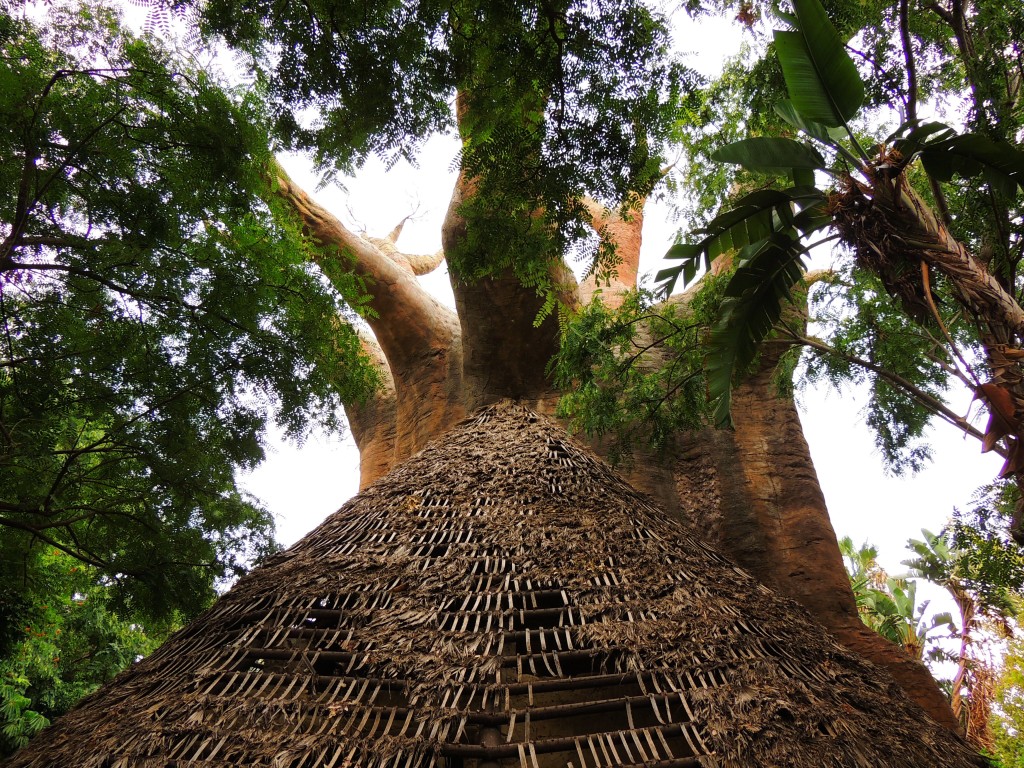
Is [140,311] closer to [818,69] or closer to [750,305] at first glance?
[750,305]

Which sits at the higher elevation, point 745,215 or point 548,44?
point 548,44

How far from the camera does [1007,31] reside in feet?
14.3

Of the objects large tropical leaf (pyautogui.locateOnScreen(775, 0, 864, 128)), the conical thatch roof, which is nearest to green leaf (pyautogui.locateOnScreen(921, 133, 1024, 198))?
large tropical leaf (pyautogui.locateOnScreen(775, 0, 864, 128))

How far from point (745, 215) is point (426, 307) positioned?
566 cm

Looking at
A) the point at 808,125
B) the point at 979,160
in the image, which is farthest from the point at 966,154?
the point at 808,125

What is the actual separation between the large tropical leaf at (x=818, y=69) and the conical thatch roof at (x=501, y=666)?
281 cm

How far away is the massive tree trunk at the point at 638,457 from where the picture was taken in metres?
5.99

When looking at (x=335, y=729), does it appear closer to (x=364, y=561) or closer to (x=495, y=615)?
(x=495, y=615)

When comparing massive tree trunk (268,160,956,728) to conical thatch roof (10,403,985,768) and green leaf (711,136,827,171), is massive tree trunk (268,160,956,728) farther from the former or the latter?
conical thatch roof (10,403,985,768)

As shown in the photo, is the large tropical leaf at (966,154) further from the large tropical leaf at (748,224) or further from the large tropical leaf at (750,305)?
the large tropical leaf at (750,305)

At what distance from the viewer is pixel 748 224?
475cm

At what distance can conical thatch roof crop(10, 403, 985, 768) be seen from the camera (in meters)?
2.79

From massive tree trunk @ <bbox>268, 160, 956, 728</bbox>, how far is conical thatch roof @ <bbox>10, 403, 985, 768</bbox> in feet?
6.09

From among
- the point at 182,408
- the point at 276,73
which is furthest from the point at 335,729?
the point at 276,73
